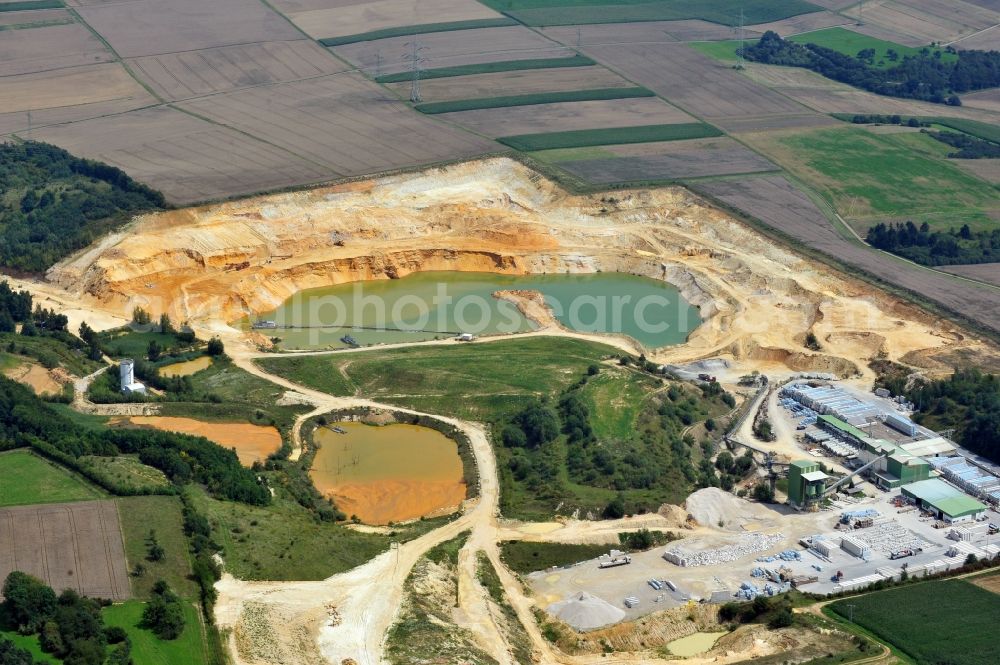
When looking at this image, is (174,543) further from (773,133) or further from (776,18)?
(776,18)

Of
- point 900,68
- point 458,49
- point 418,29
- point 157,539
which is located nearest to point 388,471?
point 157,539

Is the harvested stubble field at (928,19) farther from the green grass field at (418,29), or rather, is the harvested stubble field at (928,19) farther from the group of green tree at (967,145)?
the green grass field at (418,29)

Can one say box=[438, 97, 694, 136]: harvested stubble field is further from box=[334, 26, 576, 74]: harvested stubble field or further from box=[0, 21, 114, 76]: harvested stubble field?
box=[0, 21, 114, 76]: harvested stubble field

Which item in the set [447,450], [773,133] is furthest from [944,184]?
[447,450]

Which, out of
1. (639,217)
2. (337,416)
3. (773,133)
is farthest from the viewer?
(773,133)

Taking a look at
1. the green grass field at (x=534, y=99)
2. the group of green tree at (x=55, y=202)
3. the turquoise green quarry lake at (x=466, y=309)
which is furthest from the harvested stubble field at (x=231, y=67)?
the turquoise green quarry lake at (x=466, y=309)

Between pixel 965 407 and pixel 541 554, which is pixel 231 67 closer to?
pixel 965 407
